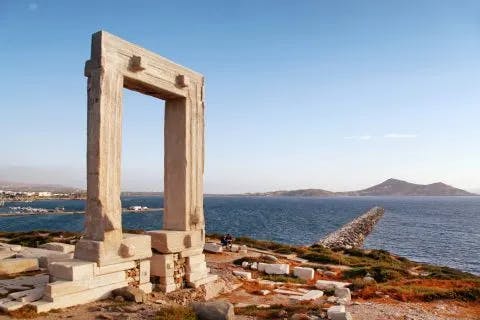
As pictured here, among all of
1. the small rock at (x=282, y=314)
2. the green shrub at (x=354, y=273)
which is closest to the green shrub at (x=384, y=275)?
A: the green shrub at (x=354, y=273)

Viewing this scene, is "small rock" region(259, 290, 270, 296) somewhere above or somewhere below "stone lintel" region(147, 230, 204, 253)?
below

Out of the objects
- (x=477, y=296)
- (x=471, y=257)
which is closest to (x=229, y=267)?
(x=477, y=296)

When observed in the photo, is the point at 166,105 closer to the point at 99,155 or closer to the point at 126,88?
the point at 126,88

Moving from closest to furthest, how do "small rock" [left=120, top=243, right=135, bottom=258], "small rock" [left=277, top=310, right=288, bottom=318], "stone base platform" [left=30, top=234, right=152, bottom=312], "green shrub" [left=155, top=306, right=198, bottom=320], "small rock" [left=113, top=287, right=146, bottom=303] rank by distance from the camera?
"green shrub" [left=155, top=306, right=198, bottom=320], "stone base platform" [left=30, top=234, right=152, bottom=312], "small rock" [left=277, top=310, right=288, bottom=318], "small rock" [left=113, top=287, right=146, bottom=303], "small rock" [left=120, top=243, right=135, bottom=258]

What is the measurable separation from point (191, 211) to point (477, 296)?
8858 mm

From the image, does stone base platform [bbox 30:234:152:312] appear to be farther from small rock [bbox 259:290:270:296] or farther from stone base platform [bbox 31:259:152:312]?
small rock [bbox 259:290:270:296]

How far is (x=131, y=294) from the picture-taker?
33.0ft

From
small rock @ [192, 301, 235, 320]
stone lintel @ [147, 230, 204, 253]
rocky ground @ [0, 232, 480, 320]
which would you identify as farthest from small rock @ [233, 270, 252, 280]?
small rock @ [192, 301, 235, 320]

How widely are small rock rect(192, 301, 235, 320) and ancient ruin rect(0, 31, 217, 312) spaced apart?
8.06 ft

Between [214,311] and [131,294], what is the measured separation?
2167 millimetres

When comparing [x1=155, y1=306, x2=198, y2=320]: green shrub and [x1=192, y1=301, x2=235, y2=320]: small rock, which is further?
[x1=192, y1=301, x2=235, y2=320]: small rock

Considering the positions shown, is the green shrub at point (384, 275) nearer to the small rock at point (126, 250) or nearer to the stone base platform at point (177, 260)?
the stone base platform at point (177, 260)

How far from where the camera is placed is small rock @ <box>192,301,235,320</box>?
29.4 feet

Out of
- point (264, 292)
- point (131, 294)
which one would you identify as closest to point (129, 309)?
point (131, 294)
